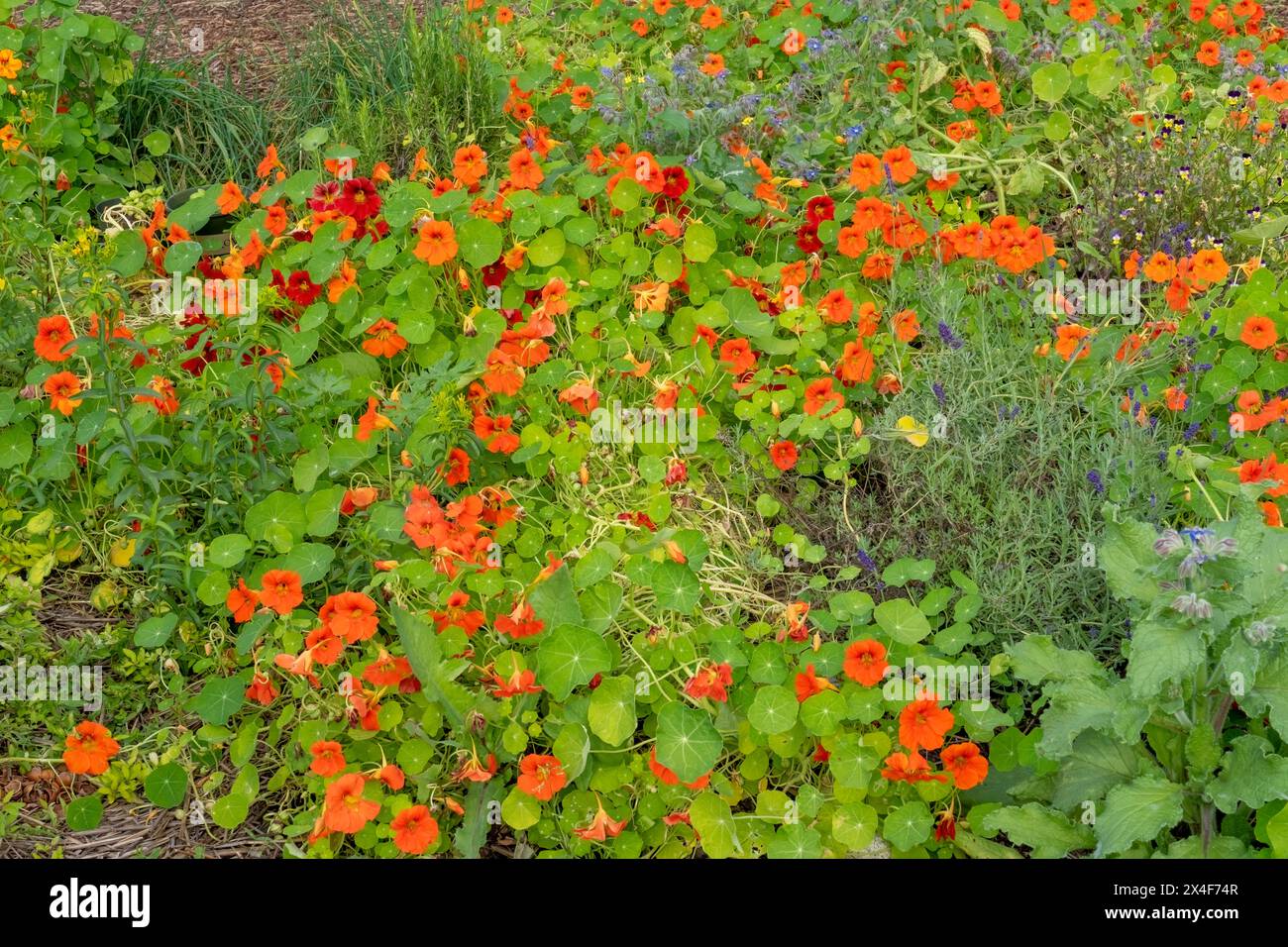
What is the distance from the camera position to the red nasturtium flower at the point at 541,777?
264 cm

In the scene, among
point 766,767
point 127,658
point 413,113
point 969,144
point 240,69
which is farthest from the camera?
point 240,69

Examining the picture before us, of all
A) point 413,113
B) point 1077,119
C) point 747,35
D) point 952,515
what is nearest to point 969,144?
point 1077,119

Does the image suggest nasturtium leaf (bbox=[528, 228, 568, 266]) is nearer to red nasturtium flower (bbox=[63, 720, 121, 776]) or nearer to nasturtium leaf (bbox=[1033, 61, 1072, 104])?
red nasturtium flower (bbox=[63, 720, 121, 776])

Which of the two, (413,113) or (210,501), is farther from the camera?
(413,113)

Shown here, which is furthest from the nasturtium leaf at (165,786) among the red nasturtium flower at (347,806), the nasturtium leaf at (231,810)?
the red nasturtium flower at (347,806)

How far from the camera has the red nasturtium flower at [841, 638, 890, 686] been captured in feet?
9.05

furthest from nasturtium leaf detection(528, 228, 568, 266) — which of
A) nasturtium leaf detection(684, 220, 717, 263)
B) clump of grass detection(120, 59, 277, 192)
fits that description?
clump of grass detection(120, 59, 277, 192)

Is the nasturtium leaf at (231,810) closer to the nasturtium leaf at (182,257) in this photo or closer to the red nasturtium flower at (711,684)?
the red nasturtium flower at (711,684)

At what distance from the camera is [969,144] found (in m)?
4.41

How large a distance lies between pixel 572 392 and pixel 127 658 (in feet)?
4.30

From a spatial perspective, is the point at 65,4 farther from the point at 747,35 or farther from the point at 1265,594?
the point at 1265,594

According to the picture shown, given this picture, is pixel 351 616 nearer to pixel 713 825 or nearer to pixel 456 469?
pixel 456 469

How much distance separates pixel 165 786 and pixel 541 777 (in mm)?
911

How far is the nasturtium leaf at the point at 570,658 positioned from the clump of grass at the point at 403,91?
2.50 meters
